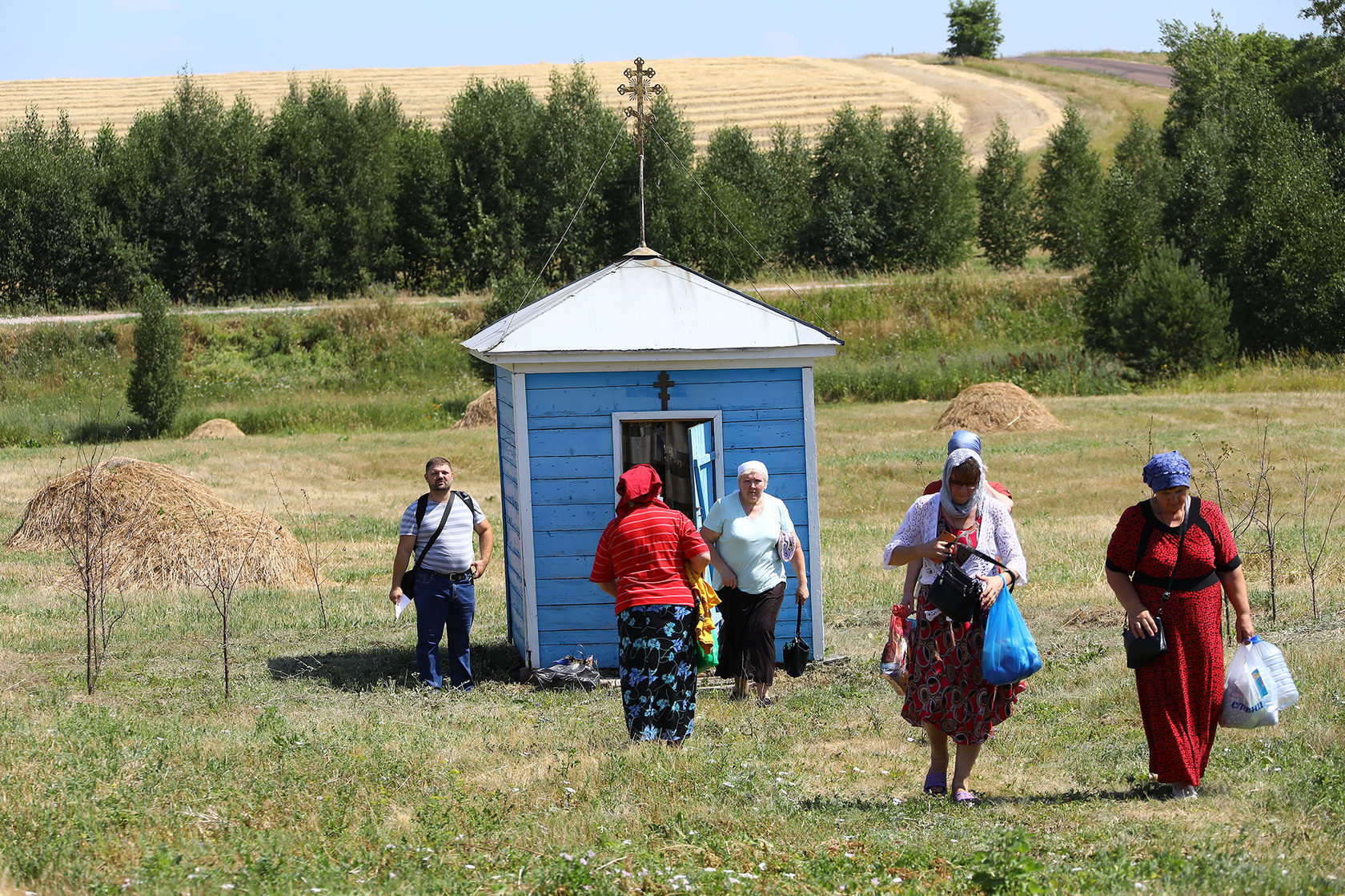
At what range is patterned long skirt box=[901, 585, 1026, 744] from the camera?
5.42 m

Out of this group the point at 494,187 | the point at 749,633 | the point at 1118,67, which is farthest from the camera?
the point at 1118,67

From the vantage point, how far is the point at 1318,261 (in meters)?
31.9

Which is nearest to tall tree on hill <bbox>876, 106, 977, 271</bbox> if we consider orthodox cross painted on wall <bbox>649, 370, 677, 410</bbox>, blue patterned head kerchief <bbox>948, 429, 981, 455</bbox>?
orthodox cross painted on wall <bbox>649, 370, 677, 410</bbox>

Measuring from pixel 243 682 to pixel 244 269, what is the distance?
34854 millimetres

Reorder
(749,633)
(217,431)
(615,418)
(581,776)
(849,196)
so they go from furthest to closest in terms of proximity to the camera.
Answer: (849,196) < (217,431) < (615,418) < (749,633) < (581,776)

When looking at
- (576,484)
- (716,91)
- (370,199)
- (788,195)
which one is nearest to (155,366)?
(370,199)

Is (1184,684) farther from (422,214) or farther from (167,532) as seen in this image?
(422,214)

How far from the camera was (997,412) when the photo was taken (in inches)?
946

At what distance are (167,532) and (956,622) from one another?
33.2 feet

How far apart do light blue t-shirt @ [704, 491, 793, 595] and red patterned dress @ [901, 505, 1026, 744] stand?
2.01 meters

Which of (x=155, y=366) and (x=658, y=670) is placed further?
(x=155, y=366)

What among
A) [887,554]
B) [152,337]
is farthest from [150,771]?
[152,337]

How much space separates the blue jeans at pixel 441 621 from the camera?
837 cm

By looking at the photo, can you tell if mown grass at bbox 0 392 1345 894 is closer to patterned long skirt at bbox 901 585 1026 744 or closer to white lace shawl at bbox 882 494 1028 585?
patterned long skirt at bbox 901 585 1026 744
